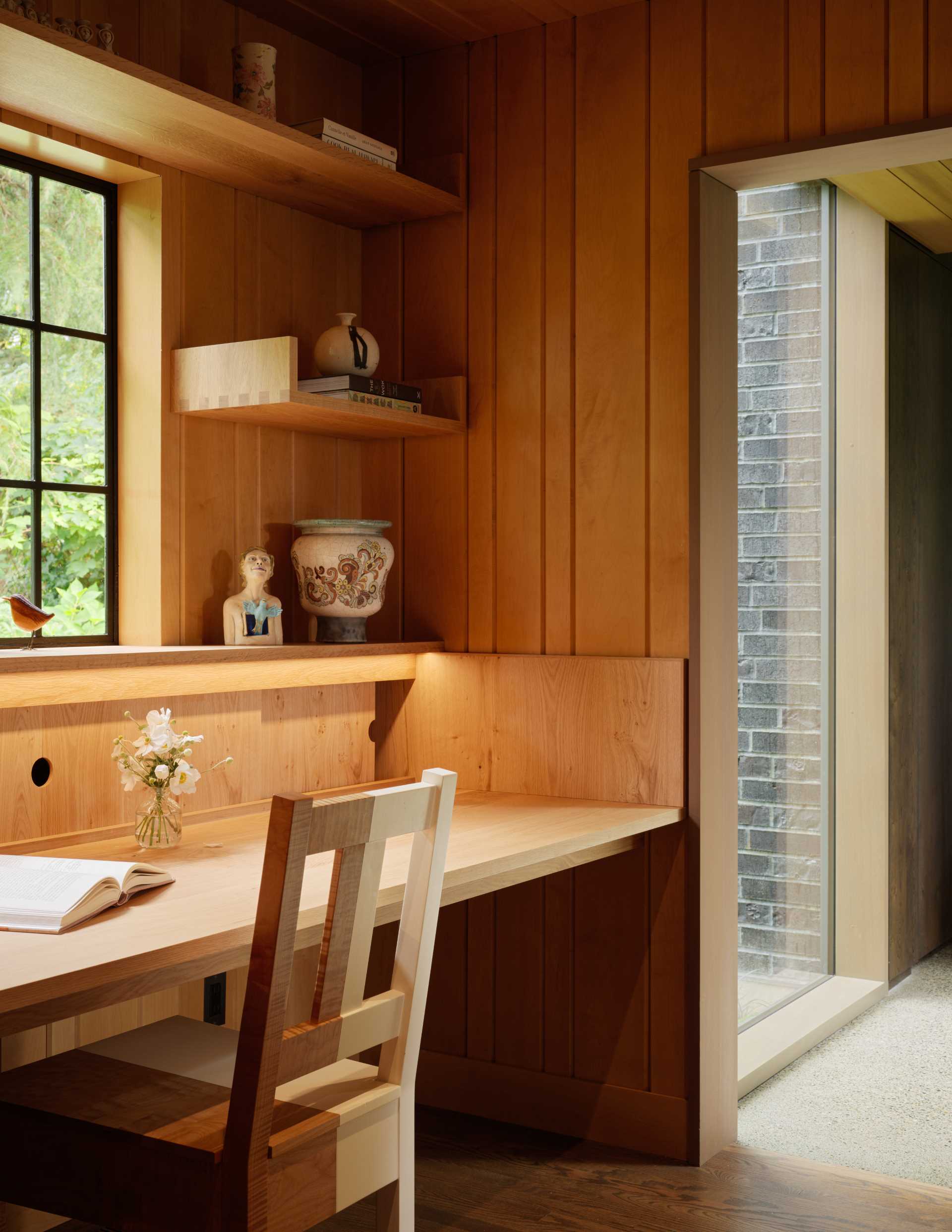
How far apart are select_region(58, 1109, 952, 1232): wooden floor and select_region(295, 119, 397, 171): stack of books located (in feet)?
7.01

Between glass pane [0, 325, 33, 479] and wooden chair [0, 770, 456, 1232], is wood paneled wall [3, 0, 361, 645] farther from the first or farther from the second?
wooden chair [0, 770, 456, 1232]

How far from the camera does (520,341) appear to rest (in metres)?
3.01

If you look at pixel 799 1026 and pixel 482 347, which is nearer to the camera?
pixel 482 347

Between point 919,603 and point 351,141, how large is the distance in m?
2.61

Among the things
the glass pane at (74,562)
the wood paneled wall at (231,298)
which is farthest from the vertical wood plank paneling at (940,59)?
the glass pane at (74,562)

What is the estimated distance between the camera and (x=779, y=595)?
11.5ft

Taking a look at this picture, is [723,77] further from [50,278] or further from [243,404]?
[50,278]

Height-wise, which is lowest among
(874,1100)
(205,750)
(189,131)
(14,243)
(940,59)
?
(874,1100)

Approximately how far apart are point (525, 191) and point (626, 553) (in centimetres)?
88

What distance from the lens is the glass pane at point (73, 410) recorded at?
101 inches

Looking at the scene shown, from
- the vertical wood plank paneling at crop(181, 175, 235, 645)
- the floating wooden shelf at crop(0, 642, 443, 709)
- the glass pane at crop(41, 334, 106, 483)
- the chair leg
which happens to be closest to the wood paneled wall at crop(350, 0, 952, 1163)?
the floating wooden shelf at crop(0, 642, 443, 709)

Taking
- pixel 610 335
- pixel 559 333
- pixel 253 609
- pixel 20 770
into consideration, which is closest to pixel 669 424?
pixel 610 335

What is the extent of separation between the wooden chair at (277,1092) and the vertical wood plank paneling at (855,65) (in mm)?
1645

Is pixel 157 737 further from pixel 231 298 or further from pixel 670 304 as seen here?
pixel 670 304
